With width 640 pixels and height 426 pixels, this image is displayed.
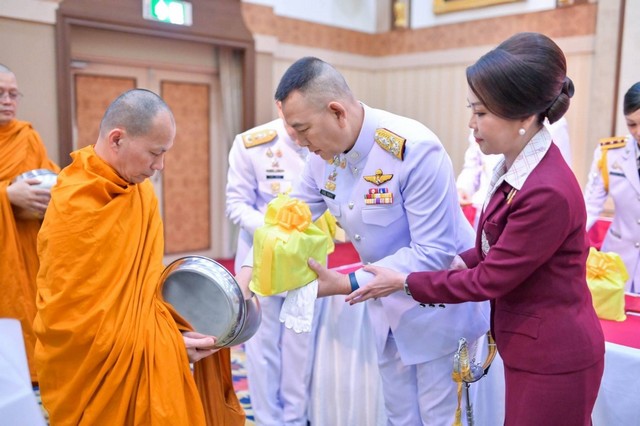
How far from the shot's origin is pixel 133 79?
5.53m

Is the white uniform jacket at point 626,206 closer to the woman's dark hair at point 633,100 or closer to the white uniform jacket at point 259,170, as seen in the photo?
the woman's dark hair at point 633,100

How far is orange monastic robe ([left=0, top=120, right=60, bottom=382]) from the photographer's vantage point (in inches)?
107

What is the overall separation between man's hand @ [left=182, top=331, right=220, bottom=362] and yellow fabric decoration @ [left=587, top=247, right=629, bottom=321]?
4.25ft

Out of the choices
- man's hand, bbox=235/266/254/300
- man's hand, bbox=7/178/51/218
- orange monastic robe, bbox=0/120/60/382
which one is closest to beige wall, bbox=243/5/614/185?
orange monastic robe, bbox=0/120/60/382

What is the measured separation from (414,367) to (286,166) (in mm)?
1219

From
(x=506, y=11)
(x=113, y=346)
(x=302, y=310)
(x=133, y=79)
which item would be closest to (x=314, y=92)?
(x=302, y=310)

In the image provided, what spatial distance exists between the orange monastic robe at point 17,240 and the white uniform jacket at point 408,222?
186cm

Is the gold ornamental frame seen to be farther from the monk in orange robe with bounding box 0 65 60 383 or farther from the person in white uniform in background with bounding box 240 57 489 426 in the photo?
the person in white uniform in background with bounding box 240 57 489 426

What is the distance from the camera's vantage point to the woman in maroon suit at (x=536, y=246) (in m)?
1.17

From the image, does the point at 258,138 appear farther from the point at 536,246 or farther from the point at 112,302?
the point at 536,246

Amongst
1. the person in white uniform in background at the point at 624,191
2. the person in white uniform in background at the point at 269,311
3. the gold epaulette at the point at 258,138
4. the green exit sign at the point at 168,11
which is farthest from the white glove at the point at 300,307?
the green exit sign at the point at 168,11

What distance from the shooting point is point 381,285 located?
1457mm

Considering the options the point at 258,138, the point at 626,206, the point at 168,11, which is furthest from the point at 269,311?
the point at 168,11

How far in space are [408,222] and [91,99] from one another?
15.0 ft
